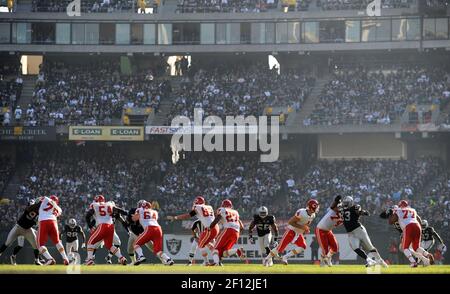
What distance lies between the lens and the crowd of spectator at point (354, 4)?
240 feet

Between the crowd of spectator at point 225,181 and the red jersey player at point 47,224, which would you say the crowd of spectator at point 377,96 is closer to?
the crowd of spectator at point 225,181

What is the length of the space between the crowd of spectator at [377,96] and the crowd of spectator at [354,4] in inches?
171

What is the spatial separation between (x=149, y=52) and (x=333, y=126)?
13892 mm

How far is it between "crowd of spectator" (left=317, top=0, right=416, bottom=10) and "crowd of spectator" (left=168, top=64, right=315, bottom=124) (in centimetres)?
478

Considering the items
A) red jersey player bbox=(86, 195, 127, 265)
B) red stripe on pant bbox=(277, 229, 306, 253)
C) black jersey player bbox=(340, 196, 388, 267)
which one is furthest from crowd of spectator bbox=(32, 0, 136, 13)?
black jersey player bbox=(340, 196, 388, 267)

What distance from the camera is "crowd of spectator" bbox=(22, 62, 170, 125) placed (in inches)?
2788

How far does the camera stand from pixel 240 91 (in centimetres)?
7225

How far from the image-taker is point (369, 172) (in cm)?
6575

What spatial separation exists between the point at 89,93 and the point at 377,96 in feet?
59.9

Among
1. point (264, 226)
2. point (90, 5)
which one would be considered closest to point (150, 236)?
point (264, 226)

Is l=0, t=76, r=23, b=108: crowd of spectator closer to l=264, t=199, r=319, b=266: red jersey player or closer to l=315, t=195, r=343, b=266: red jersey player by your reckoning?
l=264, t=199, r=319, b=266: red jersey player
